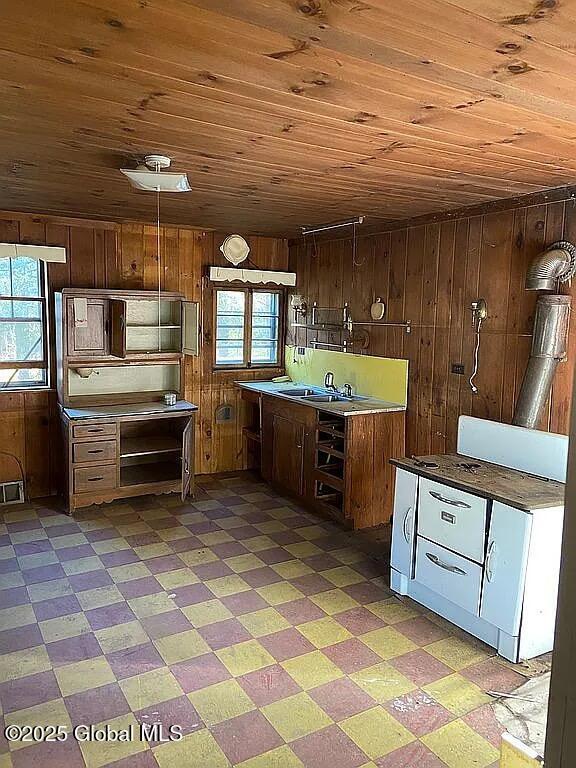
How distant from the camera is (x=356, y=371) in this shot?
16.5 ft

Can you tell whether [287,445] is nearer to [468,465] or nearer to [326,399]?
[326,399]

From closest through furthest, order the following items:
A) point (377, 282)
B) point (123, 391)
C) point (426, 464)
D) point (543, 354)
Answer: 1. point (543, 354)
2. point (426, 464)
3. point (377, 282)
4. point (123, 391)

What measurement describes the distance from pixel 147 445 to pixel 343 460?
1778mm

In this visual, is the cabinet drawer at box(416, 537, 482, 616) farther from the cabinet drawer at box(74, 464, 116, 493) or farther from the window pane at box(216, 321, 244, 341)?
the window pane at box(216, 321, 244, 341)

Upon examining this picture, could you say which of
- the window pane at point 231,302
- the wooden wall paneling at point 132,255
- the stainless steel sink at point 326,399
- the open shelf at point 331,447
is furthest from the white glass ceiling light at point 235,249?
the open shelf at point 331,447

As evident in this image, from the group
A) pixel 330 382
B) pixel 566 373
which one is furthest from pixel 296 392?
pixel 566 373

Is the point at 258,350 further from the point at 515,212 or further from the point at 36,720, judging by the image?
the point at 36,720

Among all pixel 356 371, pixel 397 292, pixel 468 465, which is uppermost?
pixel 397 292

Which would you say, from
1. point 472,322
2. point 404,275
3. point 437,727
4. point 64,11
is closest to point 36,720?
point 437,727

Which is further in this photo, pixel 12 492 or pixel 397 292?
pixel 12 492

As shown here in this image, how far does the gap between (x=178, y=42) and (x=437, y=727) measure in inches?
101

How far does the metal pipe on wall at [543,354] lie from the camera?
10.6 feet

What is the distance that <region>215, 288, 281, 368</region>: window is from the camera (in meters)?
5.64

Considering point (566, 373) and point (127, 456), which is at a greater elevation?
point (566, 373)
